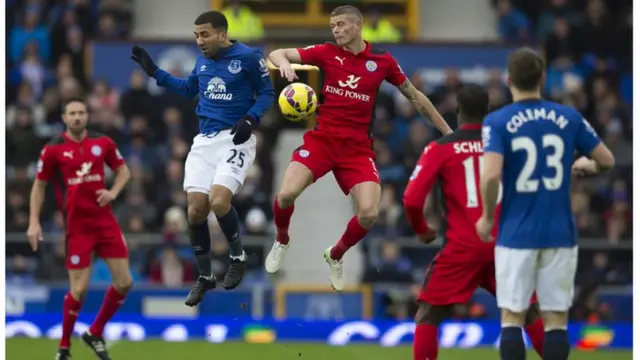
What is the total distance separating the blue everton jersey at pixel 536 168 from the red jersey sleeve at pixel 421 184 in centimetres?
81

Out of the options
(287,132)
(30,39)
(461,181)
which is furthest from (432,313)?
(30,39)

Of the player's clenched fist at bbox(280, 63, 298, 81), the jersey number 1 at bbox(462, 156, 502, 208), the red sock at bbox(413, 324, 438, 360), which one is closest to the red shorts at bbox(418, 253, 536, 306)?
the red sock at bbox(413, 324, 438, 360)

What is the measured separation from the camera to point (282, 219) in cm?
1302

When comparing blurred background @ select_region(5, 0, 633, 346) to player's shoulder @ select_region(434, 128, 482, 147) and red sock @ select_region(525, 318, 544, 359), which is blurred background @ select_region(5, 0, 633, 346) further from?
player's shoulder @ select_region(434, 128, 482, 147)

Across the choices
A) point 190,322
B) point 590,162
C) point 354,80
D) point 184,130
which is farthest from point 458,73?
point 590,162

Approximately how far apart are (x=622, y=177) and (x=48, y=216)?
8472mm

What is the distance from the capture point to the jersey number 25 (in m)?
9.87

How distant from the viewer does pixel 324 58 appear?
12.7 metres

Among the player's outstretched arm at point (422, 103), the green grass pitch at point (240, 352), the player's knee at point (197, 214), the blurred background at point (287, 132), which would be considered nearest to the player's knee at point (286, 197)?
the player's knee at point (197, 214)

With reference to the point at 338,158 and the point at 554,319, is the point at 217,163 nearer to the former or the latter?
the point at 338,158

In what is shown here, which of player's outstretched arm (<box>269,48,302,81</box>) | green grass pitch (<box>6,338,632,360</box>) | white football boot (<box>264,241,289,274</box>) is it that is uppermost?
player's outstretched arm (<box>269,48,302,81</box>)

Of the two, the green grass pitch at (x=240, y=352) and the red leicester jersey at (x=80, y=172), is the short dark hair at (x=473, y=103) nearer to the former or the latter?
the red leicester jersey at (x=80, y=172)

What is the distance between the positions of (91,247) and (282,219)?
2.61 metres

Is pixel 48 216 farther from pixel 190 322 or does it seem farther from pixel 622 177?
pixel 622 177
